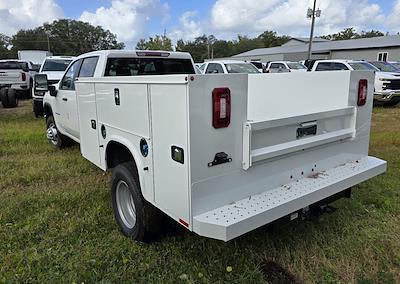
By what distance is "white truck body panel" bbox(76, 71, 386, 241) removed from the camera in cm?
229

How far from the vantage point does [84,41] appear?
93000 millimetres

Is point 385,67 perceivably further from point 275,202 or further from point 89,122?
point 275,202

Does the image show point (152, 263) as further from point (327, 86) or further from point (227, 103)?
point (327, 86)

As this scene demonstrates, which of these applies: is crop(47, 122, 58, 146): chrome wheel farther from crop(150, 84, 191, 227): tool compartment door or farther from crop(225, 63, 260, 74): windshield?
crop(225, 63, 260, 74): windshield

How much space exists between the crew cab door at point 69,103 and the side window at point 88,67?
17 cm

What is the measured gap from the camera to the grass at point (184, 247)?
9.36 ft

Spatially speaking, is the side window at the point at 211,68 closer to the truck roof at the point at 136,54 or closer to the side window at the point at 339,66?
the side window at the point at 339,66

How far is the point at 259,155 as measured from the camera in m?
2.58

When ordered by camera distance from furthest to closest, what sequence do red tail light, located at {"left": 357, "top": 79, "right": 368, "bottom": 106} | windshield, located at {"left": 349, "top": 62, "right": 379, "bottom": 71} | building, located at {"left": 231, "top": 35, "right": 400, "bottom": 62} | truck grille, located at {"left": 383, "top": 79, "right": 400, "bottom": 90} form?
building, located at {"left": 231, "top": 35, "right": 400, "bottom": 62} < windshield, located at {"left": 349, "top": 62, "right": 379, "bottom": 71} < truck grille, located at {"left": 383, "top": 79, "right": 400, "bottom": 90} < red tail light, located at {"left": 357, "top": 79, "right": 368, "bottom": 106}

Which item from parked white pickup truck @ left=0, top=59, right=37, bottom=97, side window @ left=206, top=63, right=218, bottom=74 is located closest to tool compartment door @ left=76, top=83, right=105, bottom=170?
side window @ left=206, top=63, right=218, bottom=74

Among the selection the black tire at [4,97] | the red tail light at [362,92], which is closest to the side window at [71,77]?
the red tail light at [362,92]

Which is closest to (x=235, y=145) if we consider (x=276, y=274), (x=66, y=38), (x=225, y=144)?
(x=225, y=144)

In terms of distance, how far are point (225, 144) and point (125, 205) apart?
5.19ft

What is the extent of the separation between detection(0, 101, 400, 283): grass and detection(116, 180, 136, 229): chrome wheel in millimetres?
181
